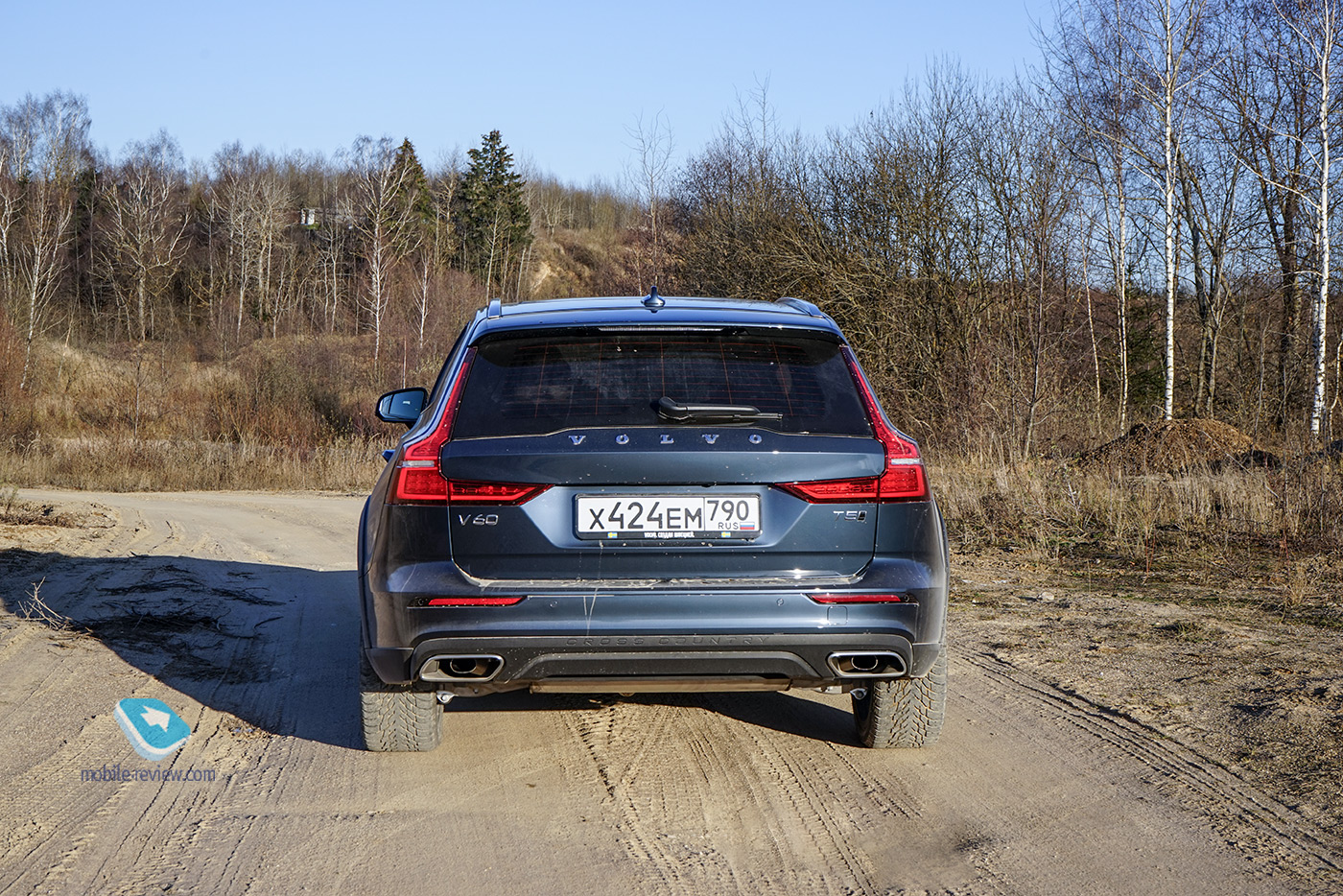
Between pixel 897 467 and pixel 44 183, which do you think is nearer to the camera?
pixel 897 467

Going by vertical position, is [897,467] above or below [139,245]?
below

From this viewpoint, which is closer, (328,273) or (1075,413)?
(1075,413)

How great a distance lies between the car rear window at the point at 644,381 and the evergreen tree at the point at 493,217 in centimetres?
5923

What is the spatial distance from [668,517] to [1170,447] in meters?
14.1

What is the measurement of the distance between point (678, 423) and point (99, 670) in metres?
3.54

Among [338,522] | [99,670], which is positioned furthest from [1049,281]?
[99,670]

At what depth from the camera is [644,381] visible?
3.58 m

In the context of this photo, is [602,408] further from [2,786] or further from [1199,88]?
[1199,88]

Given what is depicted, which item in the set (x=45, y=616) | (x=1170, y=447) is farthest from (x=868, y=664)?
(x=1170, y=447)

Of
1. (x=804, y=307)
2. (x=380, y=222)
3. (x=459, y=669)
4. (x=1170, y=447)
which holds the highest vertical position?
(x=380, y=222)

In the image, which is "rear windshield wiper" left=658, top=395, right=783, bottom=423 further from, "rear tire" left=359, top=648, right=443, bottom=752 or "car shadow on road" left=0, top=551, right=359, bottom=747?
"car shadow on road" left=0, top=551, right=359, bottom=747

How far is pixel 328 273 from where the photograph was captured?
212 feet

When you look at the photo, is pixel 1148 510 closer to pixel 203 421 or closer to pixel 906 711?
pixel 906 711

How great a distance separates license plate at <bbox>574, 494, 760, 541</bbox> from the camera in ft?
11.0
